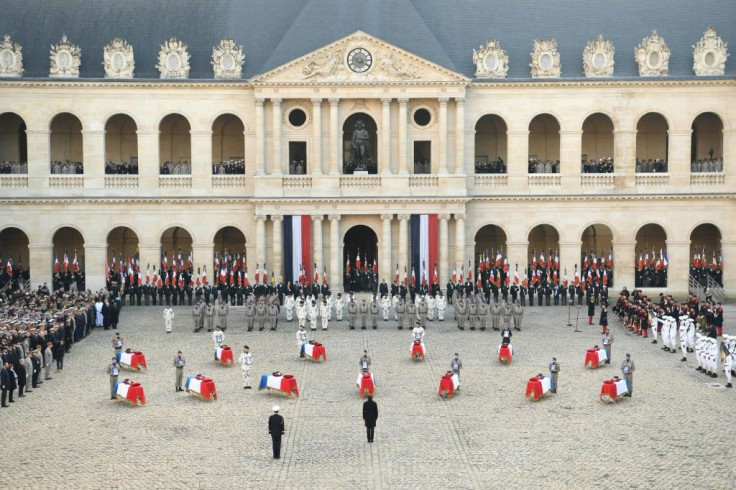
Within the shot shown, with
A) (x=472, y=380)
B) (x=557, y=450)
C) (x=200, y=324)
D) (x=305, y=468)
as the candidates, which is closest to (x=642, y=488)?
(x=557, y=450)

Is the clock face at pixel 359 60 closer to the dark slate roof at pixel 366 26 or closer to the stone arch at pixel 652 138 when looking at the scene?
the dark slate roof at pixel 366 26

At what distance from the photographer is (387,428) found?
96.7ft

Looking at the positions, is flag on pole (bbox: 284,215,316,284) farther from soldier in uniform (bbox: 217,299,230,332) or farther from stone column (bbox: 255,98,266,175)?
soldier in uniform (bbox: 217,299,230,332)

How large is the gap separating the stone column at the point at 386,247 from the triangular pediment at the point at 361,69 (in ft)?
26.3

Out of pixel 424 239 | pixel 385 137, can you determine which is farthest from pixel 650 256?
pixel 385 137

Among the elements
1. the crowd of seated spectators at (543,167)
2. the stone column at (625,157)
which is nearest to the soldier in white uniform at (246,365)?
the crowd of seated spectators at (543,167)

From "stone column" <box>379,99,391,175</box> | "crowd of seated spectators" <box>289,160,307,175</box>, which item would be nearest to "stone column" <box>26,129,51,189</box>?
"crowd of seated spectators" <box>289,160,307,175</box>

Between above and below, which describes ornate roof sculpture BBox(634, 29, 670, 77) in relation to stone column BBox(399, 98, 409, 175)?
above

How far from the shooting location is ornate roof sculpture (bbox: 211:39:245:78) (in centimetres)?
5962

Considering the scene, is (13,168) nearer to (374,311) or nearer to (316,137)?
(316,137)

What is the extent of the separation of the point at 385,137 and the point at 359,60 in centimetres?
475

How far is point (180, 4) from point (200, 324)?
2571 centimetres

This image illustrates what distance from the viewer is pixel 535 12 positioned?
63.2 metres

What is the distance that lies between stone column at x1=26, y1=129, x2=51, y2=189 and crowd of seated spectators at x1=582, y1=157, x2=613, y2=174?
32781 millimetres
